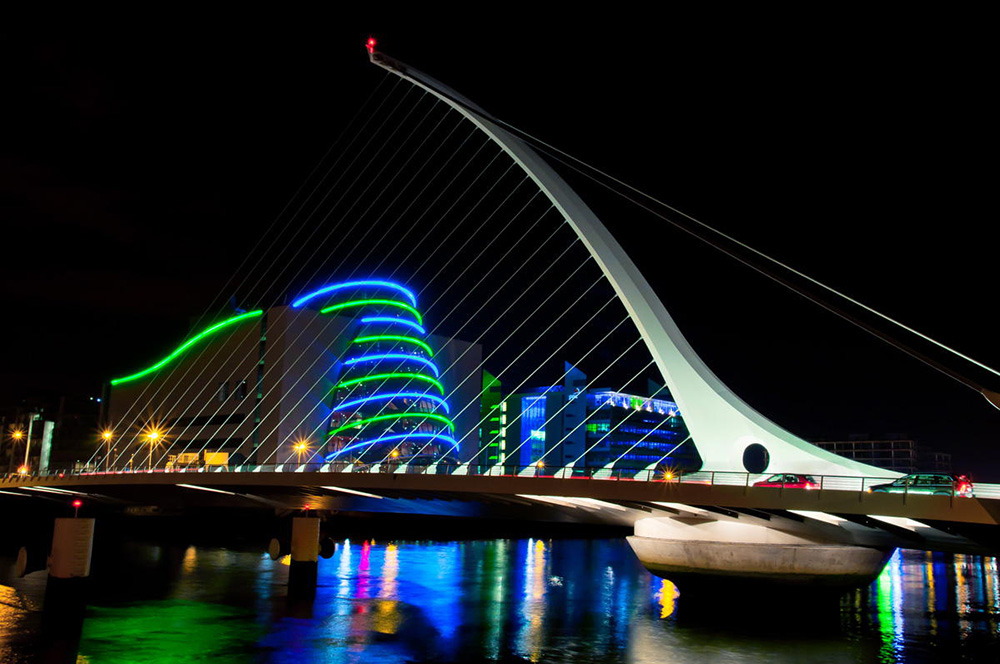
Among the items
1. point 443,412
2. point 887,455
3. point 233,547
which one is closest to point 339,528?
point 233,547

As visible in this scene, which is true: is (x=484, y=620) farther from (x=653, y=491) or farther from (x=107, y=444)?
(x=107, y=444)

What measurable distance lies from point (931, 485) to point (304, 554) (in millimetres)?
20814

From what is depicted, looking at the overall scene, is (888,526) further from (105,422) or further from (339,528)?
(105,422)

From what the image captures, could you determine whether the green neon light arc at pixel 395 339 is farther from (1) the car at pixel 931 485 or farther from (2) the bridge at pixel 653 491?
(1) the car at pixel 931 485

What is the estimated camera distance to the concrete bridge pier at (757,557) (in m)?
24.1

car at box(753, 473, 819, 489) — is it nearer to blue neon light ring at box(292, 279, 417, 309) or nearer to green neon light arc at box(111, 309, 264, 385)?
→ blue neon light ring at box(292, 279, 417, 309)

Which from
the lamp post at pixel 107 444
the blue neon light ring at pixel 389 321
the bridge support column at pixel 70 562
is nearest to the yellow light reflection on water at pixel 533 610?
the bridge support column at pixel 70 562

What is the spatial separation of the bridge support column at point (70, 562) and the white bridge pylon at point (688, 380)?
1922cm

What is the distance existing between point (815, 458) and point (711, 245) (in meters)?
6.02

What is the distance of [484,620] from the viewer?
83.3 ft

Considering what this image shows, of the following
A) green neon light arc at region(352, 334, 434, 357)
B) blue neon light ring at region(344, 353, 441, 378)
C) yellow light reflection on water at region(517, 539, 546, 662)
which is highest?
green neon light arc at region(352, 334, 434, 357)

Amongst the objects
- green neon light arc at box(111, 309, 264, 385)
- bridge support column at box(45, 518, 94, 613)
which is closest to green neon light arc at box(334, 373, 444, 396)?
green neon light arc at box(111, 309, 264, 385)

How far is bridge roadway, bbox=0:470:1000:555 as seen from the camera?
18938 mm

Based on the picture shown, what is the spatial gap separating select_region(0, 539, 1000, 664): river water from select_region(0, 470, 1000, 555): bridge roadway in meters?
2.54
